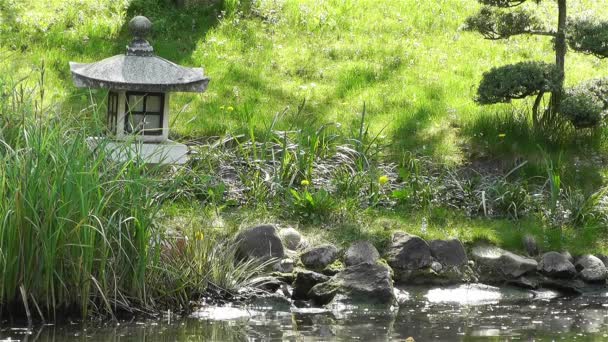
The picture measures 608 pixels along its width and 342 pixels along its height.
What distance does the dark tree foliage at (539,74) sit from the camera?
12867 mm

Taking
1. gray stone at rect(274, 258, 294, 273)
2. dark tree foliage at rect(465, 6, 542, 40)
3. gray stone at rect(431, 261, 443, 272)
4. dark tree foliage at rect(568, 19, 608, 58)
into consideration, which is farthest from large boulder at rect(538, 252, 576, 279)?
dark tree foliage at rect(465, 6, 542, 40)

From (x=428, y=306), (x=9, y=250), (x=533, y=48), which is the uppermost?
(x=533, y=48)

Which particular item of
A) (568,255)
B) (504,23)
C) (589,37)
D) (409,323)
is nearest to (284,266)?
(409,323)

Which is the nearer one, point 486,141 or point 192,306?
point 192,306

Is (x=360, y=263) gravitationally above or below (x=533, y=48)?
below

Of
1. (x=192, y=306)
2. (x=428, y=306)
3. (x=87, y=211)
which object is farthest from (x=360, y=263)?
(x=87, y=211)

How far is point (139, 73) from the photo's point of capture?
11258 millimetres

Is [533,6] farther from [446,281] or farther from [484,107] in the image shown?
[446,281]

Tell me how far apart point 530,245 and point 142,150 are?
4.06 metres

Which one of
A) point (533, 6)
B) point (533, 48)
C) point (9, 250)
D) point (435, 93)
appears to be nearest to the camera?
point (9, 250)

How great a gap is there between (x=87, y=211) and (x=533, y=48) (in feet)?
29.6

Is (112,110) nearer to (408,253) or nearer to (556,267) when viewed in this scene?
(408,253)

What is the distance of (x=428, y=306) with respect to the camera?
1062cm

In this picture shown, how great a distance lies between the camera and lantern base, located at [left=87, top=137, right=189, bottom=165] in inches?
375
